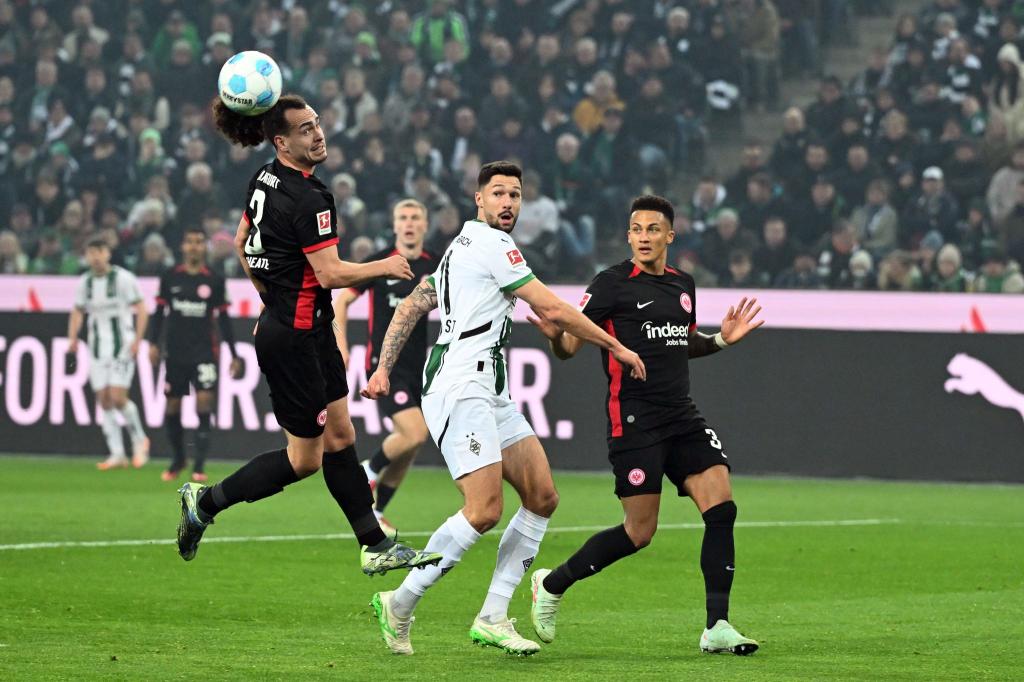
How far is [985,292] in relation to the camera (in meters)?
17.9

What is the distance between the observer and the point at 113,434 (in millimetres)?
18641

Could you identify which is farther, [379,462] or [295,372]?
[379,462]

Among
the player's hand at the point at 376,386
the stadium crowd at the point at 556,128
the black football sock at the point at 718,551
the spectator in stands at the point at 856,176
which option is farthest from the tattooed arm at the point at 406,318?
the spectator in stands at the point at 856,176

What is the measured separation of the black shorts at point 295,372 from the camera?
751 cm

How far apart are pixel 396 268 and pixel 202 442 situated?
10427 millimetres

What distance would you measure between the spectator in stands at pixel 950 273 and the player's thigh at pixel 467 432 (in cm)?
1183

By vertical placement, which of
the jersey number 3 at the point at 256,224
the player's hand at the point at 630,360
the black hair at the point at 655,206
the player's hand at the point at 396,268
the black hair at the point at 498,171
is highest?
the black hair at the point at 498,171

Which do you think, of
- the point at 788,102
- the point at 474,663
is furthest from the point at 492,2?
the point at 474,663

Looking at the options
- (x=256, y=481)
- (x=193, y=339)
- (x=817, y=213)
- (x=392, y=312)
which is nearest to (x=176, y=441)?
(x=193, y=339)

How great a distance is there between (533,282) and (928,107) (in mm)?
14360

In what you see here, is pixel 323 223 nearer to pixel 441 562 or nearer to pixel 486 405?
pixel 486 405

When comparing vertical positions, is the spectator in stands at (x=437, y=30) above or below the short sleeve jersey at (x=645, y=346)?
above

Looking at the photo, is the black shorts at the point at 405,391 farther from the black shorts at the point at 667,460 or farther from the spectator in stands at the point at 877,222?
the spectator in stands at the point at 877,222

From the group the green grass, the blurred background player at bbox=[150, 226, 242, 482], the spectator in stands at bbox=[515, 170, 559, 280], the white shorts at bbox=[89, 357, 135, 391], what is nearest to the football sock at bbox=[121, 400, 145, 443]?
the white shorts at bbox=[89, 357, 135, 391]
